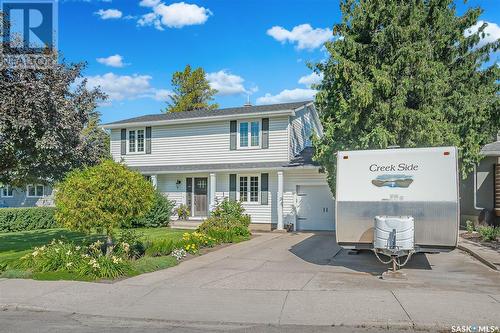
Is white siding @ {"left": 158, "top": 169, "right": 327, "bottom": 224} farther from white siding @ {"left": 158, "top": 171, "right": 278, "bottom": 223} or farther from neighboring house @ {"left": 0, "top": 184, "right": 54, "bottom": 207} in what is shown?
neighboring house @ {"left": 0, "top": 184, "right": 54, "bottom": 207}

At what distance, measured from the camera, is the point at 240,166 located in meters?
22.0

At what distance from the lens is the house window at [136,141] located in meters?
25.6

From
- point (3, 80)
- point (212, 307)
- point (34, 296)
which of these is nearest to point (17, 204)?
point (3, 80)

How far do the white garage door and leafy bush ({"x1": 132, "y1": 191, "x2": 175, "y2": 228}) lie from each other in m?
6.58

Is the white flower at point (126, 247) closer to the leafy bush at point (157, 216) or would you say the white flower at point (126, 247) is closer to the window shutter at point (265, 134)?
the leafy bush at point (157, 216)

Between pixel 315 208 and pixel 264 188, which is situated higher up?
pixel 264 188

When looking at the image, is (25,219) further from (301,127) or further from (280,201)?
(301,127)

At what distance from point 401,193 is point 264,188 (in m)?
12.2

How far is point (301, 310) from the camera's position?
7.34 meters

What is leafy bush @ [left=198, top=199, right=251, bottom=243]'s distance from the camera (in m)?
16.3

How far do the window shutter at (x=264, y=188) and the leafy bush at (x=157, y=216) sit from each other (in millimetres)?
4820

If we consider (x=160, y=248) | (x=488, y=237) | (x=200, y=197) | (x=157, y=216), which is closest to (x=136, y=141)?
(x=200, y=197)

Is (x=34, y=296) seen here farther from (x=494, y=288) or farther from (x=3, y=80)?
(x=494, y=288)

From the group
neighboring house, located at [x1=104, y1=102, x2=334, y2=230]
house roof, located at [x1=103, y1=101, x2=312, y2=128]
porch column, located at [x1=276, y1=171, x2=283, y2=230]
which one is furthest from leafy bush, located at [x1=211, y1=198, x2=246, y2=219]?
house roof, located at [x1=103, y1=101, x2=312, y2=128]
